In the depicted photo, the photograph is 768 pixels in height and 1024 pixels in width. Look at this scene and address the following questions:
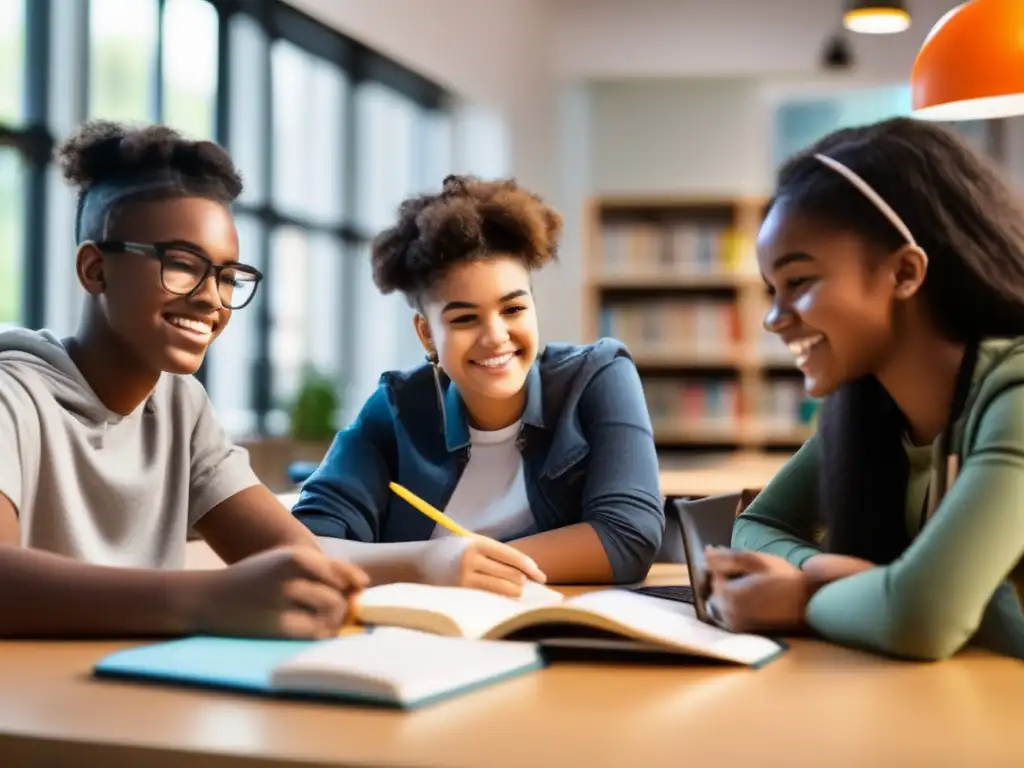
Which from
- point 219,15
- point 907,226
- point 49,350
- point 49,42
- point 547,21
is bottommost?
point 49,350

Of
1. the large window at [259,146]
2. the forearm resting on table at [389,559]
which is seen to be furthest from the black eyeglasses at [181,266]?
the large window at [259,146]

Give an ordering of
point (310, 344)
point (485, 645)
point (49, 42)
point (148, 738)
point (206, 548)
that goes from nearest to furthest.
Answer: point (148, 738) < point (485, 645) < point (206, 548) < point (49, 42) < point (310, 344)

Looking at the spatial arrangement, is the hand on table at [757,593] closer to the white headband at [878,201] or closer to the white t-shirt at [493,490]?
the white headband at [878,201]

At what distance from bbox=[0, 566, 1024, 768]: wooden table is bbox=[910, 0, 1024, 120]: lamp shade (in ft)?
6.08

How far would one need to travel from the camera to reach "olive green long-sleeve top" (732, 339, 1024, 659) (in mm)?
1074

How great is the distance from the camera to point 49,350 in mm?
1469

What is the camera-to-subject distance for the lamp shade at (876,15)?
17.6 ft

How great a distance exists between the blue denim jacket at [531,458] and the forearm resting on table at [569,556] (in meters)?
0.09

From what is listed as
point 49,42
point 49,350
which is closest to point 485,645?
point 49,350

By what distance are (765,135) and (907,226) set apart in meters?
7.37

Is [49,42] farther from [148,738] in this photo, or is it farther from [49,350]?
[148,738]

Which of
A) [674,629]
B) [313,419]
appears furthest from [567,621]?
[313,419]

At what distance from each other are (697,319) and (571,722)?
6535 millimetres

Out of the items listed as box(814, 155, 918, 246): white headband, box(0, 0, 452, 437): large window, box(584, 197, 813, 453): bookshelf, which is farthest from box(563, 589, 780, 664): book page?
box(584, 197, 813, 453): bookshelf
